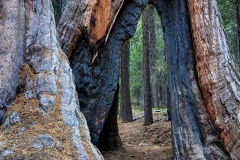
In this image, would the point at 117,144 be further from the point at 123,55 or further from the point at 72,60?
the point at 123,55

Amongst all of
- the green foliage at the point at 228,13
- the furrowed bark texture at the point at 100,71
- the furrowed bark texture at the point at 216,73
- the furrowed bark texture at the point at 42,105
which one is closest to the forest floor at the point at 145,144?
the furrowed bark texture at the point at 100,71

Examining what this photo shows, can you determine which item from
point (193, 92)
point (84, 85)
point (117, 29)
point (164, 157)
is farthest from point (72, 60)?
point (164, 157)

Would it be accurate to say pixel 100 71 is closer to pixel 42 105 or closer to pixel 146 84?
pixel 42 105

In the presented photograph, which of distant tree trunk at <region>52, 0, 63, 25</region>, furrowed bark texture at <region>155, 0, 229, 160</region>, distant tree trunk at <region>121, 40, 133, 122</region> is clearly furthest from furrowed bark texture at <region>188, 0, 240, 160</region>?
distant tree trunk at <region>121, 40, 133, 122</region>

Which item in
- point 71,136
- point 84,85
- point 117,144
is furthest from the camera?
point 117,144

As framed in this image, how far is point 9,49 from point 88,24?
1.86 metres

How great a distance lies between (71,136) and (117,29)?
3.37 m

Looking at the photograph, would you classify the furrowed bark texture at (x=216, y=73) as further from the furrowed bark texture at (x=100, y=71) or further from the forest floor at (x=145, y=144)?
the forest floor at (x=145, y=144)

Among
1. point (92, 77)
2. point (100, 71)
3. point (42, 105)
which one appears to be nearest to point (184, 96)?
point (100, 71)

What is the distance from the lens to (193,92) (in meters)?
4.91

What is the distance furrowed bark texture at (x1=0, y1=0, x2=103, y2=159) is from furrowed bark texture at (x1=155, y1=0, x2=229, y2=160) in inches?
91.5

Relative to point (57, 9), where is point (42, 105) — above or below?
below

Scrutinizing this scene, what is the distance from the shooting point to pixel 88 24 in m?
5.11

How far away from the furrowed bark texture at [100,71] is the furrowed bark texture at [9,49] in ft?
5.08
